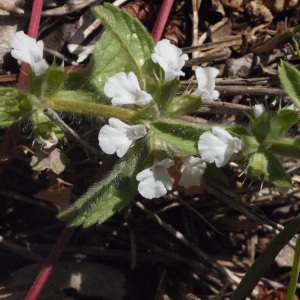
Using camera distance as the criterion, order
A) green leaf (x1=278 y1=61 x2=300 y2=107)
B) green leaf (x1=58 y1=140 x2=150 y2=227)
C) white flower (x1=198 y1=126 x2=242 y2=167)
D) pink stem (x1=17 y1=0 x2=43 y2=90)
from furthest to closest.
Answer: pink stem (x1=17 y1=0 x2=43 y2=90) < green leaf (x1=58 y1=140 x2=150 y2=227) < green leaf (x1=278 y1=61 x2=300 y2=107) < white flower (x1=198 y1=126 x2=242 y2=167)

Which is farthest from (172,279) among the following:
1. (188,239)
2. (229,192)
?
(229,192)

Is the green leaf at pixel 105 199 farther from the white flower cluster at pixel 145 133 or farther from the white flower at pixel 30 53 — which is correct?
the white flower at pixel 30 53

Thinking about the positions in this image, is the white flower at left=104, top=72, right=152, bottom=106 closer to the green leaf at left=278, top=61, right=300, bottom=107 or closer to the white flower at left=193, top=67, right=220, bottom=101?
the white flower at left=193, top=67, right=220, bottom=101

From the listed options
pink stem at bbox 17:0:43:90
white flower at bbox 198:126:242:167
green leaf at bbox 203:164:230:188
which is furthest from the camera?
green leaf at bbox 203:164:230:188

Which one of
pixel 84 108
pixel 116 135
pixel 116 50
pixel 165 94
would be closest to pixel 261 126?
pixel 165 94

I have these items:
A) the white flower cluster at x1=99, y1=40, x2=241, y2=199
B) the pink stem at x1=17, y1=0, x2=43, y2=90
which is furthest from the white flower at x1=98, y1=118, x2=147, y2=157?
the pink stem at x1=17, y1=0, x2=43, y2=90

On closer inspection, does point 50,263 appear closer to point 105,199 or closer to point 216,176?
point 105,199
